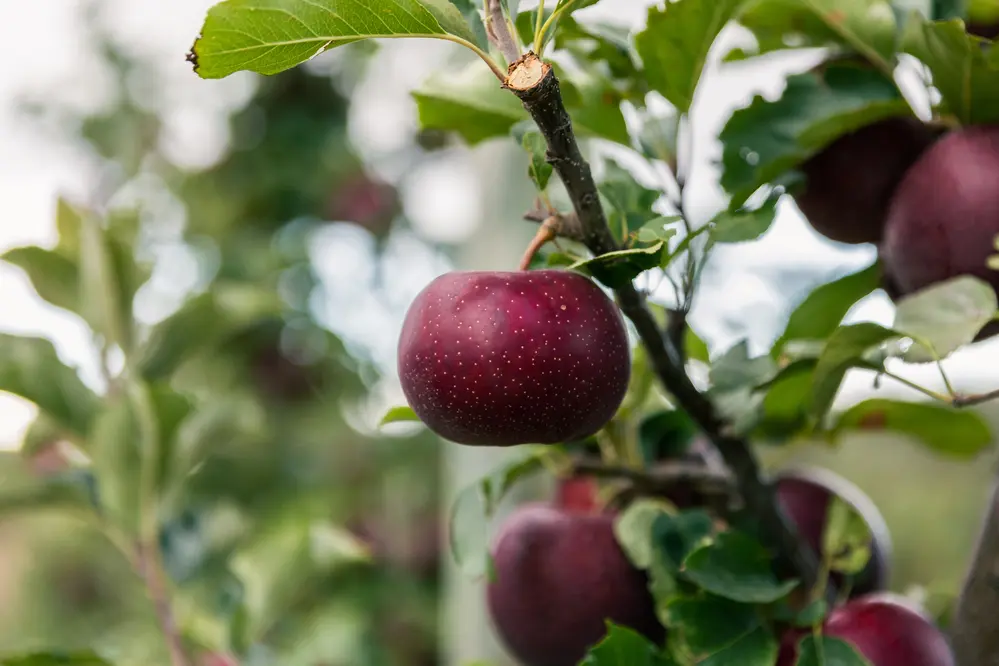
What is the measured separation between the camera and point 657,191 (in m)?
0.37

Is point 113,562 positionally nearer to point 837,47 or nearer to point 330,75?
point 330,75

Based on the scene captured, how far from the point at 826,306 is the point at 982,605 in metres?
0.18

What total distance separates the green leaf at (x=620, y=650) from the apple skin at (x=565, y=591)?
69 mm

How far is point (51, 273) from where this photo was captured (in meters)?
0.72

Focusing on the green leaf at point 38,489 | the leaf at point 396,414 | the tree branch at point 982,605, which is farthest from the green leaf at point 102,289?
the tree branch at point 982,605

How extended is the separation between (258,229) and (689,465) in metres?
1.26

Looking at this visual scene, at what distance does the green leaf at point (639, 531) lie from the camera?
432 mm

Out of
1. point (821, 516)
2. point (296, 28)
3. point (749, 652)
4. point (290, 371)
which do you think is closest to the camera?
point (296, 28)

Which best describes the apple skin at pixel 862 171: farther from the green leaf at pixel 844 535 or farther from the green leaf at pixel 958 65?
the green leaf at pixel 844 535

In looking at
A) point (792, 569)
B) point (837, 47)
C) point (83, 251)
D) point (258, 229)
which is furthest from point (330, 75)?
point (792, 569)

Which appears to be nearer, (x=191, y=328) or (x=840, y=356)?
(x=840, y=356)

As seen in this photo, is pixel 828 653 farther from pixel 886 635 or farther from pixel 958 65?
pixel 958 65

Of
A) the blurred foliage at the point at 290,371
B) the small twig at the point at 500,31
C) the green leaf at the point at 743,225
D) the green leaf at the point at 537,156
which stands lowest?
the blurred foliage at the point at 290,371

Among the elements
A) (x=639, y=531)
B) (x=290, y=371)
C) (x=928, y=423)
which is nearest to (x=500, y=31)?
(x=639, y=531)
